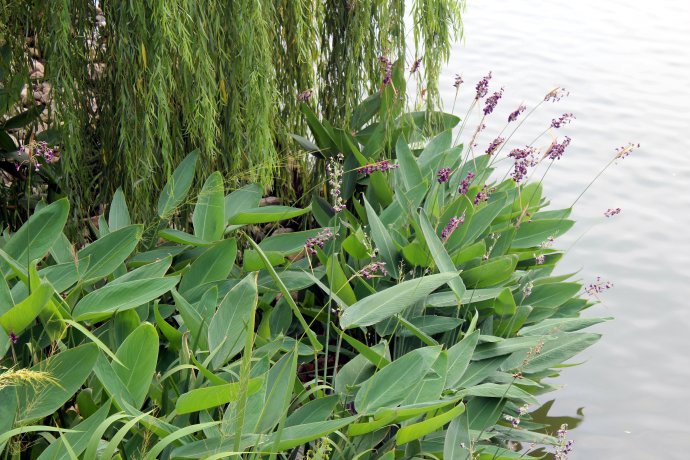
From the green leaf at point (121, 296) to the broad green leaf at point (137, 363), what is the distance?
179 millimetres

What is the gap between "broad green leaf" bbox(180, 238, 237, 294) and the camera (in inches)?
83.1

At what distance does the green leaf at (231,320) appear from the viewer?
1.83 meters

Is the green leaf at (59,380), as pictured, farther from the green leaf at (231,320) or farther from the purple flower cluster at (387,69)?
the purple flower cluster at (387,69)

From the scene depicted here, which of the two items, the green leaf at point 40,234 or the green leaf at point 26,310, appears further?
the green leaf at point 40,234

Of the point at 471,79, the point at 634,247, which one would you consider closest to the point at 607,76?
the point at 471,79

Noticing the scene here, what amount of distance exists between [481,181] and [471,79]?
269 centimetres

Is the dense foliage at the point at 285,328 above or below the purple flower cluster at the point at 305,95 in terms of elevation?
below

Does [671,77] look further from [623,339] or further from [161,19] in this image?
[161,19]

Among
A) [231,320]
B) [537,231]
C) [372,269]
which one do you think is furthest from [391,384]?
[537,231]

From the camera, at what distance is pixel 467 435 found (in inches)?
76.8

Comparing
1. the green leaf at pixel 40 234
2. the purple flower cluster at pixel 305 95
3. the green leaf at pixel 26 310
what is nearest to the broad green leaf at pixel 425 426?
the green leaf at pixel 26 310

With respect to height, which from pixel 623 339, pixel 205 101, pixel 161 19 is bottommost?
pixel 623 339

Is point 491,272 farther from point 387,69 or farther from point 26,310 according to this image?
point 26,310

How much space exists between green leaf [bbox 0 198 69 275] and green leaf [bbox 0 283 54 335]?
30cm
